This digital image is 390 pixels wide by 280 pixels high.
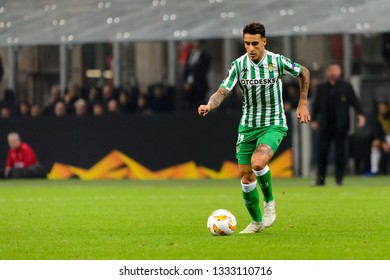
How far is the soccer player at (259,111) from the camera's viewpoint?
555 inches

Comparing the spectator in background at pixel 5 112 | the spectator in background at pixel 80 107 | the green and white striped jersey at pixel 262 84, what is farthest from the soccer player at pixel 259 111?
the spectator in background at pixel 5 112

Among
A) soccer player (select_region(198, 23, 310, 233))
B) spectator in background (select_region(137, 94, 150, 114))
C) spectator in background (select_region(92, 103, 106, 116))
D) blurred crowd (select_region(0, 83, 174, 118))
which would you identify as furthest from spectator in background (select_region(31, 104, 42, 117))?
soccer player (select_region(198, 23, 310, 233))

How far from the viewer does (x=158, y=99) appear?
29.2 metres

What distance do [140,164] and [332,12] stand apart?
17.1 ft

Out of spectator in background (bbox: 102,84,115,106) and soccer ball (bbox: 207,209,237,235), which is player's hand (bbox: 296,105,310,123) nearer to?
soccer ball (bbox: 207,209,237,235)

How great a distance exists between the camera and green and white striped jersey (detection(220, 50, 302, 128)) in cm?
1416

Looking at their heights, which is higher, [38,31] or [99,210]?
[38,31]

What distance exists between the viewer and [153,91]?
29234 millimetres

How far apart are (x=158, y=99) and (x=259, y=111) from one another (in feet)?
49.2

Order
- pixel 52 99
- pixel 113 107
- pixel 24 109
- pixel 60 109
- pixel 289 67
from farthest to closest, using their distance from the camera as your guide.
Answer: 1. pixel 52 99
2. pixel 24 109
3. pixel 60 109
4. pixel 113 107
5. pixel 289 67

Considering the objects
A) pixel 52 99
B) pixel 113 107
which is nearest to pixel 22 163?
pixel 52 99

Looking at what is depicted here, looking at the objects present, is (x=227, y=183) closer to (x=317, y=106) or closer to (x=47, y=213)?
(x=317, y=106)

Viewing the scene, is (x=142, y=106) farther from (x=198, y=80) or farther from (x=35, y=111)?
(x=35, y=111)
